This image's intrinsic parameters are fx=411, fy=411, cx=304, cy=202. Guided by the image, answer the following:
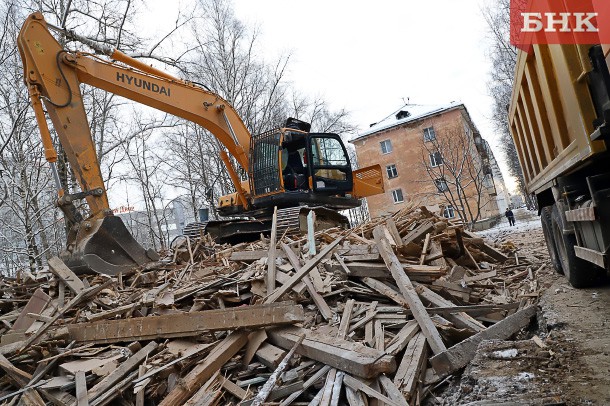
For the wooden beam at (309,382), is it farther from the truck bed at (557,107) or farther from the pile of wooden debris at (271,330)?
the truck bed at (557,107)

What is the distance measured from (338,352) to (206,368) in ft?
3.94

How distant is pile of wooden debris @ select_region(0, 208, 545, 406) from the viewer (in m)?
3.48

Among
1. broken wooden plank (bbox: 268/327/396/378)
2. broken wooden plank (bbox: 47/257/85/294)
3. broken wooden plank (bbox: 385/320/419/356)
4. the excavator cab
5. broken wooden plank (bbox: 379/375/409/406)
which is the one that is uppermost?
the excavator cab

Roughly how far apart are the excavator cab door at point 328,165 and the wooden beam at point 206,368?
647 centimetres

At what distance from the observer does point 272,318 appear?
400 centimetres

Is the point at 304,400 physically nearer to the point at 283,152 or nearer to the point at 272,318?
the point at 272,318

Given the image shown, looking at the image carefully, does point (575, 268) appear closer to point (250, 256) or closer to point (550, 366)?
point (550, 366)

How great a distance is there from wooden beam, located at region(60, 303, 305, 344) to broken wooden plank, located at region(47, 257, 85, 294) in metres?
1.38

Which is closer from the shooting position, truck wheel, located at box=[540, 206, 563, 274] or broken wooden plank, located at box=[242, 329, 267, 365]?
broken wooden plank, located at box=[242, 329, 267, 365]

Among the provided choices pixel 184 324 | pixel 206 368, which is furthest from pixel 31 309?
pixel 206 368

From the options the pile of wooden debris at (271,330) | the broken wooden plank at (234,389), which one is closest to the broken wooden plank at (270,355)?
the pile of wooden debris at (271,330)

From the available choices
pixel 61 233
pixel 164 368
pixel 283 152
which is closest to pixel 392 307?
pixel 164 368

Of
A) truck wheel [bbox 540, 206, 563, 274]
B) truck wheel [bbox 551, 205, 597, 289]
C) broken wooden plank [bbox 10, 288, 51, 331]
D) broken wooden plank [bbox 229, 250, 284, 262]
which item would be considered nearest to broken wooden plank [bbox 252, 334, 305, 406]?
broken wooden plank [bbox 229, 250, 284, 262]

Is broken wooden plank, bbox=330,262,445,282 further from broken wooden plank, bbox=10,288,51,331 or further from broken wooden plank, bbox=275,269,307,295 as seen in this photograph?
broken wooden plank, bbox=10,288,51,331
